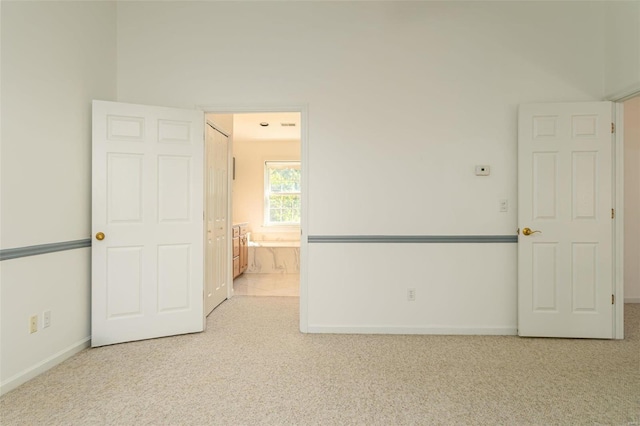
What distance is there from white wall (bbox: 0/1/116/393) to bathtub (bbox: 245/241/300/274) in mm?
3634

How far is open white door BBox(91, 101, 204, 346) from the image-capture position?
123 inches

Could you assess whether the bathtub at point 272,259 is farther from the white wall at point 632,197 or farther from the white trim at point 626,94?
the white trim at point 626,94

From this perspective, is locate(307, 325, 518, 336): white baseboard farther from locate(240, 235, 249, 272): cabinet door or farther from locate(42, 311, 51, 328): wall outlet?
locate(240, 235, 249, 272): cabinet door

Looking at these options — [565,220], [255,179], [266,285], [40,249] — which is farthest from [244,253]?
[565,220]

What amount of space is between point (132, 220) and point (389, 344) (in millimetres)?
2455

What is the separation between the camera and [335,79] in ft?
11.3

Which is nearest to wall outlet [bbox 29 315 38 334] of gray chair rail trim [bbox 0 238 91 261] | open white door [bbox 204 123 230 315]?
gray chair rail trim [bbox 0 238 91 261]

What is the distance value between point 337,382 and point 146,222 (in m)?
2.10

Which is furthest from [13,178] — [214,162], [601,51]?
[601,51]

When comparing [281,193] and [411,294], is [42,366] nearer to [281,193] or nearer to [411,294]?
[411,294]

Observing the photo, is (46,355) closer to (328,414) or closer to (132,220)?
(132,220)

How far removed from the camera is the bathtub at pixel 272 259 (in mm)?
6629

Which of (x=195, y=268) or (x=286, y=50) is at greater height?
(x=286, y=50)

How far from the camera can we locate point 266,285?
5.57 meters
